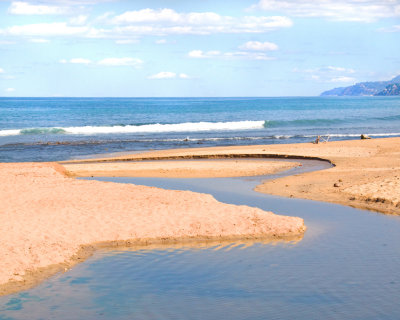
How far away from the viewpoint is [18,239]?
40.1ft

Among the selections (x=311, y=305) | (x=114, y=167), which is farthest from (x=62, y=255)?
(x=114, y=167)

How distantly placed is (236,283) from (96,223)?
5.05 meters

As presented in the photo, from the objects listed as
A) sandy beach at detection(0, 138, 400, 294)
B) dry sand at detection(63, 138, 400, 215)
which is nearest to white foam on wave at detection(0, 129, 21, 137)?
dry sand at detection(63, 138, 400, 215)

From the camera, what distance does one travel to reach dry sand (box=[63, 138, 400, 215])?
59.0 ft

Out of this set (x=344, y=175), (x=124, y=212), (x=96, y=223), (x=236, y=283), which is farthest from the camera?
(x=344, y=175)

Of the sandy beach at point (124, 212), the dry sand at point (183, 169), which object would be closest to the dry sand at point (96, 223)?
the sandy beach at point (124, 212)

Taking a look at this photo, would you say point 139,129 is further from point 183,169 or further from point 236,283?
point 236,283

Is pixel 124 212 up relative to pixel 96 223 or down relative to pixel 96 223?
up

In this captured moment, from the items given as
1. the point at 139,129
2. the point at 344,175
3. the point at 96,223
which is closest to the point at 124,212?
the point at 96,223

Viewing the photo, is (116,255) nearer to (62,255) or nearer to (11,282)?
(62,255)

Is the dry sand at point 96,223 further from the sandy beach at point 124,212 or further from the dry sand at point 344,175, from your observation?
the dry sand at point 344,175

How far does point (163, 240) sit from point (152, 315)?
447cm

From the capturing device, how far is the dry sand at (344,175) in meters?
18.0

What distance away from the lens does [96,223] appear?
13.9 meters
